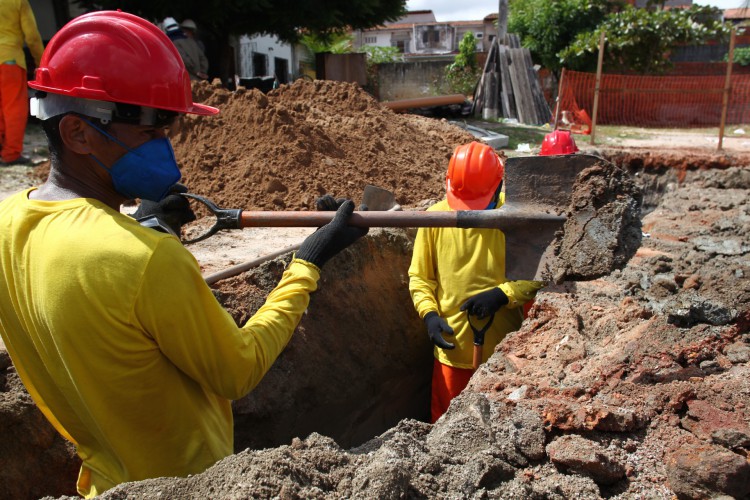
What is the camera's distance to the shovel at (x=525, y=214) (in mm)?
2697

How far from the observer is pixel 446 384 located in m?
3.92

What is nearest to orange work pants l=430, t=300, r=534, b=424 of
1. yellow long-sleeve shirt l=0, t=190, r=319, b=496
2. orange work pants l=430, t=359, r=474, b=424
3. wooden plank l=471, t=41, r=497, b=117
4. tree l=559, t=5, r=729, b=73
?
orange work pants l=430, t=359, r=474, b=424

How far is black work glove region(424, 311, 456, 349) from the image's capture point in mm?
3645

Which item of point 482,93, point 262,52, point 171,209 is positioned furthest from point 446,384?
point 262,52

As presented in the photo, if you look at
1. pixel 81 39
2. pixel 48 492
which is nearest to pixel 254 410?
pixel 48 492

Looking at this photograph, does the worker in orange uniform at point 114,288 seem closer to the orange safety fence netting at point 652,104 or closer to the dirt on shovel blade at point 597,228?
the dirt on shovel blade at point 597,228

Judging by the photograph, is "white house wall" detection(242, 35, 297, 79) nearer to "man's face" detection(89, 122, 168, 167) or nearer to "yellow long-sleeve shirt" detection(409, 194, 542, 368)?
"yellow long-sleeve shirt" detection(409, 194, 542, 368)

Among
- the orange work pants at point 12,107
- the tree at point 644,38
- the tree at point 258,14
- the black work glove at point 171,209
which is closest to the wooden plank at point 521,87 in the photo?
the tree at point 258,14

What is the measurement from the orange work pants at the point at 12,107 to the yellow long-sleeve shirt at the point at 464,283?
18.0 ft

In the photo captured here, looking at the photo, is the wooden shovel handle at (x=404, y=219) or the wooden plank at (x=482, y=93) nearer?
the wooden shovel handle at (x=404, y=219)

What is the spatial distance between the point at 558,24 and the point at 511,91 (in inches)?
362

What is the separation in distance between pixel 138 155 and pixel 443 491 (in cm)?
129

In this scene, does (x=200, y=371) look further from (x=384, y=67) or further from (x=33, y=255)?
(x=384, y=67)

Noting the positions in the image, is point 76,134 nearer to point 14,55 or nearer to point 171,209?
point 171,209
